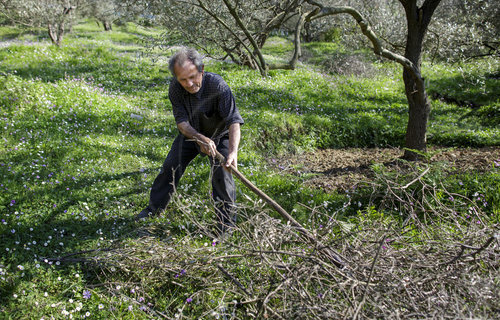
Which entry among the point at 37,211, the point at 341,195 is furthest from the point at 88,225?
the point at 341,195

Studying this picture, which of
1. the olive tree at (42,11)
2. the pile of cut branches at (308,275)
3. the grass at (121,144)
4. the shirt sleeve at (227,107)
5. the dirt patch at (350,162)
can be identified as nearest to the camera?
the pile of cut branches at (308,275)

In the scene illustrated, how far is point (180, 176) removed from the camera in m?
4.38

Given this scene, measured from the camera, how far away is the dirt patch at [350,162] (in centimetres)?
564

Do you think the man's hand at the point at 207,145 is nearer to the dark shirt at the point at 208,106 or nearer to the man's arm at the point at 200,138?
the man's arm at the point at 200,138

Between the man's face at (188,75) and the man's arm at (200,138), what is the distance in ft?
1.43

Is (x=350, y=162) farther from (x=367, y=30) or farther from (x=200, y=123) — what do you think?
(x=200, y=123)

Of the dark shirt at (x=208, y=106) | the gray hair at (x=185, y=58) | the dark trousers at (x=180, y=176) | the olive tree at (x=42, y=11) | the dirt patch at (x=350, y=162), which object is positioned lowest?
the dirt patch at (x=350, y=162)

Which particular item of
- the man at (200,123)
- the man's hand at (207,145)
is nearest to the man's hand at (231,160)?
the man at (200,123)

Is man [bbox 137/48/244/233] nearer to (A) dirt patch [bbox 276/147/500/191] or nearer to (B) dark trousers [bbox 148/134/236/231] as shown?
(B) dark trousers [bbox 148/134/236/231]

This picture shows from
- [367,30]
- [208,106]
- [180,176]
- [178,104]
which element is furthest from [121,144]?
[367,30]

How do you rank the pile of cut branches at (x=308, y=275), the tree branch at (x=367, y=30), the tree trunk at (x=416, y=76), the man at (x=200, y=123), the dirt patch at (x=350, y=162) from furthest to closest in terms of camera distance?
the tree trunk at (x=416, y=76)
the dirt patch at (x=350, y=162)
the tree branch at (x=367, y=30)
the man at (x=200, y=123)
the pile of cut branches at (x=308, y=275)

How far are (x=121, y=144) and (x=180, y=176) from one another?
7.67 ft

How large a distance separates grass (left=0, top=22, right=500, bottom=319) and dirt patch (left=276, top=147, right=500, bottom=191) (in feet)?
0.96

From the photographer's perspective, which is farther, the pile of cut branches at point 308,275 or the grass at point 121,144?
the grass at point 121,144
